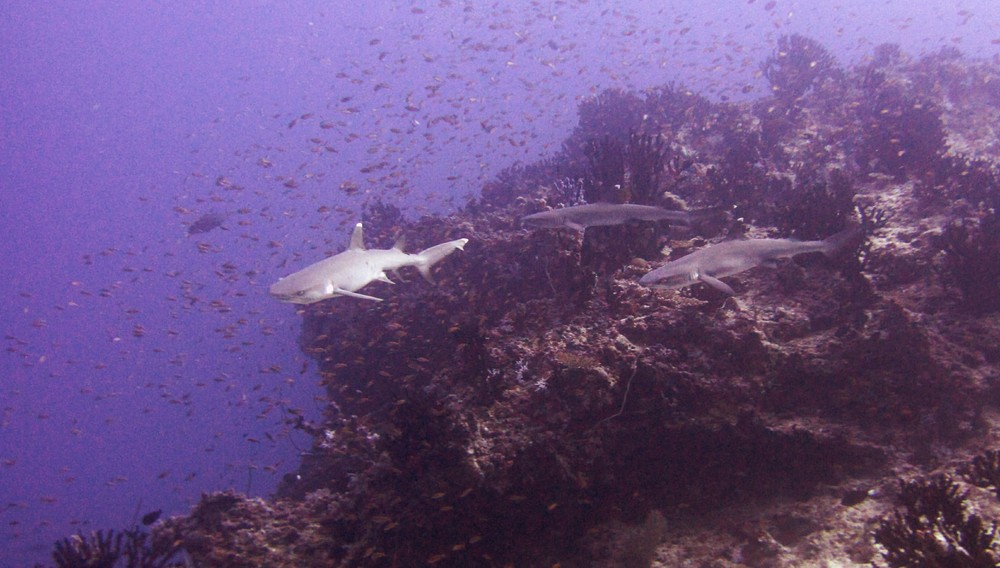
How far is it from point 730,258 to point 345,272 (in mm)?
4604

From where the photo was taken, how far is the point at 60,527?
48.4 m

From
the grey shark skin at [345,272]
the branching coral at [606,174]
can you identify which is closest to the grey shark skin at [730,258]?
the grey shark skin at [345,272]

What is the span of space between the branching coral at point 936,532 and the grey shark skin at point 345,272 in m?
4.84

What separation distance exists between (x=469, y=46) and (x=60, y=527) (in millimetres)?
→ 63958

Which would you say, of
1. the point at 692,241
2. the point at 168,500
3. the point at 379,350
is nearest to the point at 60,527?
the point at 168,500

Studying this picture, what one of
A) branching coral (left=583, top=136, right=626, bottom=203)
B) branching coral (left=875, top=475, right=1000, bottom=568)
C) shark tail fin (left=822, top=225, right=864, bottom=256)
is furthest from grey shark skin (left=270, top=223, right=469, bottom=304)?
branching coral (left=875, top=475, right=1000, bottom=568)

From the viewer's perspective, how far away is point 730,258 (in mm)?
5016

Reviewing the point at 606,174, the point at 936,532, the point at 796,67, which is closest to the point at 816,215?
the point at 606,174

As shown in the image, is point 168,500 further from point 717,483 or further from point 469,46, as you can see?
point 717,483

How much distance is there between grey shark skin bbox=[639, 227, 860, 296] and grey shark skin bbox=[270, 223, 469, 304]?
9.71ft

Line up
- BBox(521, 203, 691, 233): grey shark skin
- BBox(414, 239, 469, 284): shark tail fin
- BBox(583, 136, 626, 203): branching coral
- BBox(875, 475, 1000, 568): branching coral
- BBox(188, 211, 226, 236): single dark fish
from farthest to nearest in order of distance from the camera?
BBox(188, 211, 226, 236): single dark fish < BBox(583, 136, 626, 203): branching coral < BBox(414, 239, 469, 284): shark tail fin < BBox(521, 203, 691, 233): grey shark skin < BBox(875, 475, 1000, 568): branching coral

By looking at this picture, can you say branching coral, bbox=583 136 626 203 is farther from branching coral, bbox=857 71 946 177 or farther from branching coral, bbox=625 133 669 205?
branching coral, bbox=857 71 946 177

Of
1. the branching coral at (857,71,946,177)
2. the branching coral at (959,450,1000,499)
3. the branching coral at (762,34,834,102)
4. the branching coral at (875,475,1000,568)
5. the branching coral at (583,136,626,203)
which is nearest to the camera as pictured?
the branching coral at (875,475,1000,568)

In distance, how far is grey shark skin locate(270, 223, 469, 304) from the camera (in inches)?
217
